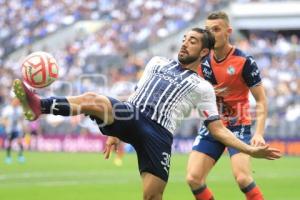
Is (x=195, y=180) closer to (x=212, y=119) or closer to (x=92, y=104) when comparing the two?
(x=212, y=119)

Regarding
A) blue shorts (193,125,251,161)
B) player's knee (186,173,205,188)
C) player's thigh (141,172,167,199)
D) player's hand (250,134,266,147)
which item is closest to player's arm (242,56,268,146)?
blue shorts (193,125,251,161)

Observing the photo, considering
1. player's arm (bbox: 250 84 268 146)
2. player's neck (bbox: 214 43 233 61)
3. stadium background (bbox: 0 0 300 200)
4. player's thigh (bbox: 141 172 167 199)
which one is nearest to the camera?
player's thigh (bbox: 141 172 167 199)

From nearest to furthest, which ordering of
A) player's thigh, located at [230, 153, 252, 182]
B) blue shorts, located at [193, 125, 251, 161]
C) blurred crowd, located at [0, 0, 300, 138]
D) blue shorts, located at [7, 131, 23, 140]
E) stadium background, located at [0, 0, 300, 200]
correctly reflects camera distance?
player's thigh, located at [230, 153, 252, 182]
blue shorts, located at [193, 125, 251, 161]
blue shorts, located at [7, 131, 23, 140]
stadium background, located at [0, 0, 300, 200]
blurred crowd, located at [0, 0, 300, 138]

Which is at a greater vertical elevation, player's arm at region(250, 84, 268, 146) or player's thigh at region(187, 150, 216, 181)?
player's arm at region(250, 84, 268, 146)

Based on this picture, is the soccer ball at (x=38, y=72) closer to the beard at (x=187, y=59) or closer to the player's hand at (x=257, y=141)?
the beard at (x=187, y=59)

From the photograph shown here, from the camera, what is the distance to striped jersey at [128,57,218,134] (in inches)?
355

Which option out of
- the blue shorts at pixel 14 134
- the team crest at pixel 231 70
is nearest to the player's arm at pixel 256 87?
the team crest at pixel 231 70

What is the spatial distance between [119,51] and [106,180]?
1798 cm

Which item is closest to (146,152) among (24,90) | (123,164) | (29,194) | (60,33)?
(24,90)

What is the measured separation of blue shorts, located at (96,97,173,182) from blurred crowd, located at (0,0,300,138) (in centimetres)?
1904

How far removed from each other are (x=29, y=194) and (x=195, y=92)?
704 cm

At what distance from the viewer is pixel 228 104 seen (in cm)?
1076

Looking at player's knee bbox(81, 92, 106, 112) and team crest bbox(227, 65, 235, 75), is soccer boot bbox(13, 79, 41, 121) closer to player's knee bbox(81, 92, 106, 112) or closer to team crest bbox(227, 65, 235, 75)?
player's knee bbox(81, 92, 106, 112)

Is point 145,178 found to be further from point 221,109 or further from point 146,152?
point 221,109
